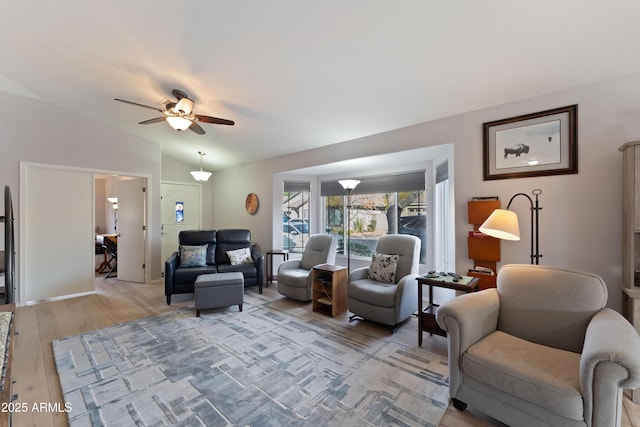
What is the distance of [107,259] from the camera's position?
596 centimetres

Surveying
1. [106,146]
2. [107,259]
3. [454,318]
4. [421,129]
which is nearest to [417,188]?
[421,129]

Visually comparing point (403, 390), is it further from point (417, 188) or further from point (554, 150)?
point (417, 188)

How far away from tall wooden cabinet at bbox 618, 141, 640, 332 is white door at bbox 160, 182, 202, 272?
6.93 metres

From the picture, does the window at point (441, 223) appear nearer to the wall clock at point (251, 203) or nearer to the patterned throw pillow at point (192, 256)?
the wall clock at point (251, 203)

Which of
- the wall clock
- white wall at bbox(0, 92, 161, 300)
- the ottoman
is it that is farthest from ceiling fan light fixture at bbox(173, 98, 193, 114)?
the wall clock

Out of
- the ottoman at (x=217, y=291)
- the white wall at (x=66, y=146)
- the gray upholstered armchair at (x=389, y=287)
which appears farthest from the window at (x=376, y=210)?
the white wall at (x=66, y=146)

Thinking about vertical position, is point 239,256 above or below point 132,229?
below

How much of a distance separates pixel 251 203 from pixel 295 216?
0.98m

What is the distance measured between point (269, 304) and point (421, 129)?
3056mm

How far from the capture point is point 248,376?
2.11 meters

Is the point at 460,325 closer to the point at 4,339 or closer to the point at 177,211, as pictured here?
the point at 4,339

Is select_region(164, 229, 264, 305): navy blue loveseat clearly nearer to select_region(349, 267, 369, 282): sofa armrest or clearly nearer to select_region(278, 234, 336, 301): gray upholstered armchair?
select_region(278, 234, 336, 301): gray upholstered armchair

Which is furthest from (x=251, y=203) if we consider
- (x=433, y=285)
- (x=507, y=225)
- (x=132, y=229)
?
(x=507, y=225)

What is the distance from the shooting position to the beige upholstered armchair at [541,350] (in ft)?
4.17
